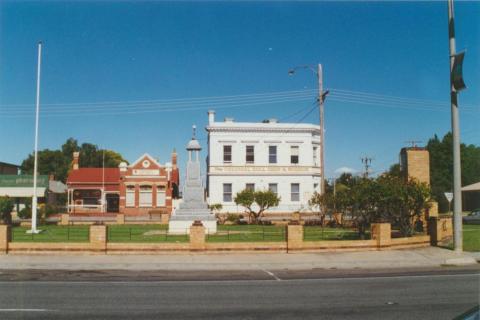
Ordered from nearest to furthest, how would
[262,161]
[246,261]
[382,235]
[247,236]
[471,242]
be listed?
[246,261] → [382,235] → [471,242] → [247,236] → [262,161]

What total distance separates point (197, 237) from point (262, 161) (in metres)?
→ 25.8

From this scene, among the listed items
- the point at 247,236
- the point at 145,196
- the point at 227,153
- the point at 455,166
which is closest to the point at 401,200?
the point at 455,166

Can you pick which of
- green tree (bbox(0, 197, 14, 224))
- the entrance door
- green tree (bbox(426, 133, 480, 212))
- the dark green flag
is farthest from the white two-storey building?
green tree (bbox(426, 133, 480, 212))

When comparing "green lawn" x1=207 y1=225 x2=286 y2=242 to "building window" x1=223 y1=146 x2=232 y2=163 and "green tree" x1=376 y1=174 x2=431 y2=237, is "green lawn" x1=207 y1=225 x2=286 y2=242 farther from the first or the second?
"building window" x1=223 y1=146 x2=232 y2=163

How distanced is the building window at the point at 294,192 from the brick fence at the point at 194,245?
24868 mm

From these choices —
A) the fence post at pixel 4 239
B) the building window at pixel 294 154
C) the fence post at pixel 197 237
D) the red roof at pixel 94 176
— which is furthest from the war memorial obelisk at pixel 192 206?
the red roof at pixel 94 176

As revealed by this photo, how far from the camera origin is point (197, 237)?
18.4m

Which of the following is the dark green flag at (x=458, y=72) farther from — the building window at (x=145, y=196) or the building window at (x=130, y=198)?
the building window at (x=130, y=198)

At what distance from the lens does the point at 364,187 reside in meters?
20.6

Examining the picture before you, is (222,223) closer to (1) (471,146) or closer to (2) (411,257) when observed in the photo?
(2) (411,257)

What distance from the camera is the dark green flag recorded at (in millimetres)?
17500

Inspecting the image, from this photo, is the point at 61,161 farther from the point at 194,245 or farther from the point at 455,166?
the point at 455,166

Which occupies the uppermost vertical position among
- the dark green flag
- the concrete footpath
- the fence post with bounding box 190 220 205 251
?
the dark green flag

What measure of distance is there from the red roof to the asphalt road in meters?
38.4
